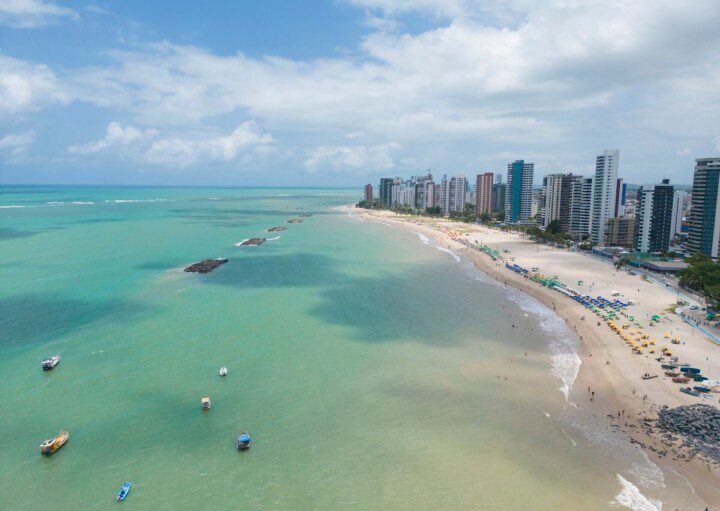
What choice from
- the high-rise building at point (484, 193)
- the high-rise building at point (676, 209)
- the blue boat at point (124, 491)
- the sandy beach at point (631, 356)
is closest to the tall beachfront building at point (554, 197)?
the high-rise building at point (676, 209)

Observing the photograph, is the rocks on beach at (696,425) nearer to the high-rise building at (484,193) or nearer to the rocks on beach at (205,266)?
the rocks on beach at (205,266)

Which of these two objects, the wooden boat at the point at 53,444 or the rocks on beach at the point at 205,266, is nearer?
the wooden boat at the point at 53,444

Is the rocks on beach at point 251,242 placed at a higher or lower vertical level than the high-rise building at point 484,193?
lower

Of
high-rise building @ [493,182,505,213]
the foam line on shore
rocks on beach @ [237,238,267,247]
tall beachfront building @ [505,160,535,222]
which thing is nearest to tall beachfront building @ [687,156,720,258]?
the foam line on shore

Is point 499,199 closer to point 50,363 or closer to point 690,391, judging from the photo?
point 690,391

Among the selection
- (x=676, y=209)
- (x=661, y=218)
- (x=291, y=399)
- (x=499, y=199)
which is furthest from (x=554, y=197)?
(x=291, y=399)

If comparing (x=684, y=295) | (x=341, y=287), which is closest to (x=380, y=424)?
(x=341, y=287)

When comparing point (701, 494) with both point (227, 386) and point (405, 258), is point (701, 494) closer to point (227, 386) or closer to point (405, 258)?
point (227, 386)
